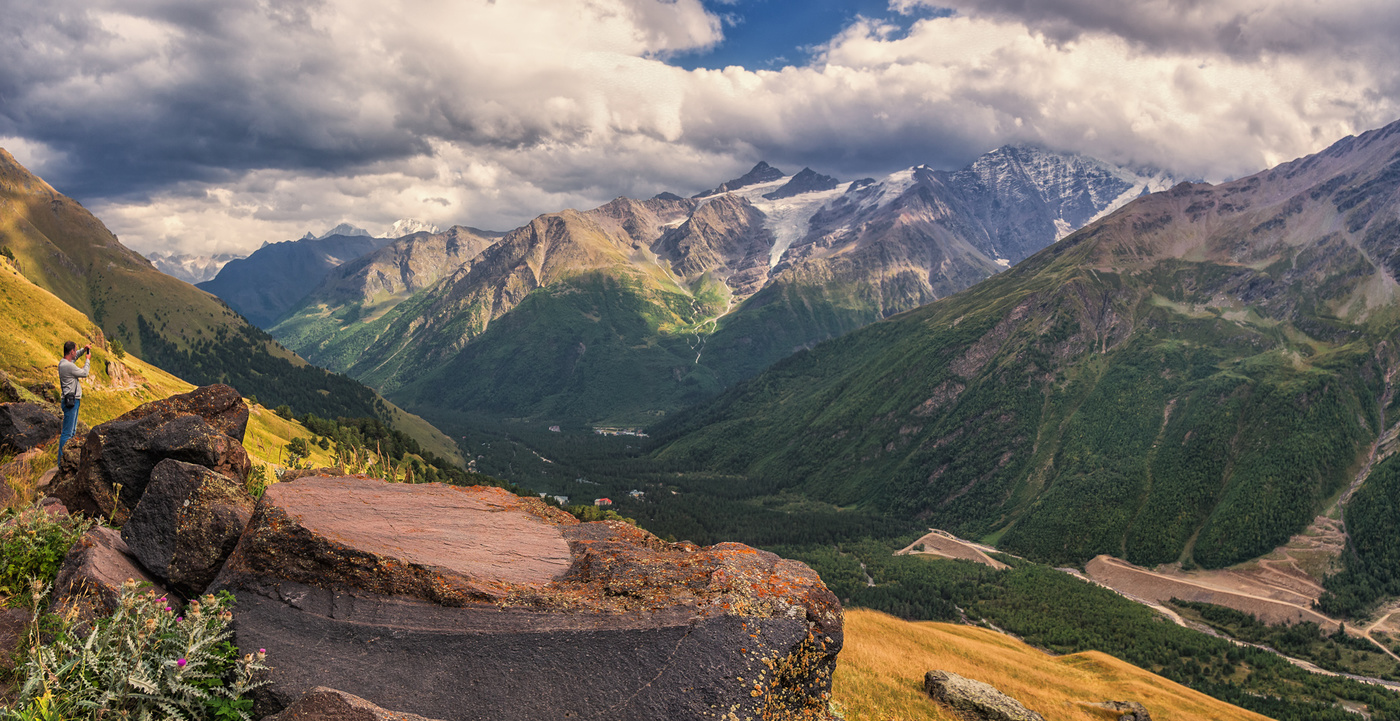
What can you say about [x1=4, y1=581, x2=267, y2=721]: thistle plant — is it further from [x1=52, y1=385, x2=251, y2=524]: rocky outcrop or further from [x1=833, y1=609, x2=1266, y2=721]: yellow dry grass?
[x1=833, y1=609, x2=1266, y2=721]: yellow dry grass

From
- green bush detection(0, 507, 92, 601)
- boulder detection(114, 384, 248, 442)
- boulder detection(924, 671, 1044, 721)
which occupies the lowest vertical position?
boulder detection(924, 671, 1044, 721)

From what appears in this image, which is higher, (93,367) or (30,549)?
(30,549)

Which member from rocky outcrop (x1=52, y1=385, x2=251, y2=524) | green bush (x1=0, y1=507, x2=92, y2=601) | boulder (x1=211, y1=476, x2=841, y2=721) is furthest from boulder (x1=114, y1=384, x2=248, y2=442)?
boulder (x1=211, y1=476, x2=841, y2=721)

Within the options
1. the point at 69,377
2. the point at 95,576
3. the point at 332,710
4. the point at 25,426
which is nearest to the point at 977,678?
the point at 332,710

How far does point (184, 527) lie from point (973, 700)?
3115cm

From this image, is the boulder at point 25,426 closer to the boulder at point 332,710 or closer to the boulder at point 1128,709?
the boulder at point 332,710

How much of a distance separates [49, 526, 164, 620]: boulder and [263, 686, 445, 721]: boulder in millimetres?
5012

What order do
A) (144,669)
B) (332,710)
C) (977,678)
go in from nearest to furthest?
1. (332,710)
2. (144,669)
3. (977,678)

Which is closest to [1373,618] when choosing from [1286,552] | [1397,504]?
[1286,552]

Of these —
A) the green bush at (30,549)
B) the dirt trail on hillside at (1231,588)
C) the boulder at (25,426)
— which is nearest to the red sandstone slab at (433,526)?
the green bush at (30,549)

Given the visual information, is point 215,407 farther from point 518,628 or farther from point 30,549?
point 518,628

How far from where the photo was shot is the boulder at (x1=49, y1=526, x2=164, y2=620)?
11938mm

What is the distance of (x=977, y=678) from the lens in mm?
40375

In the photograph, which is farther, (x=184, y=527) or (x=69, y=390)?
(x=69, y=390)
